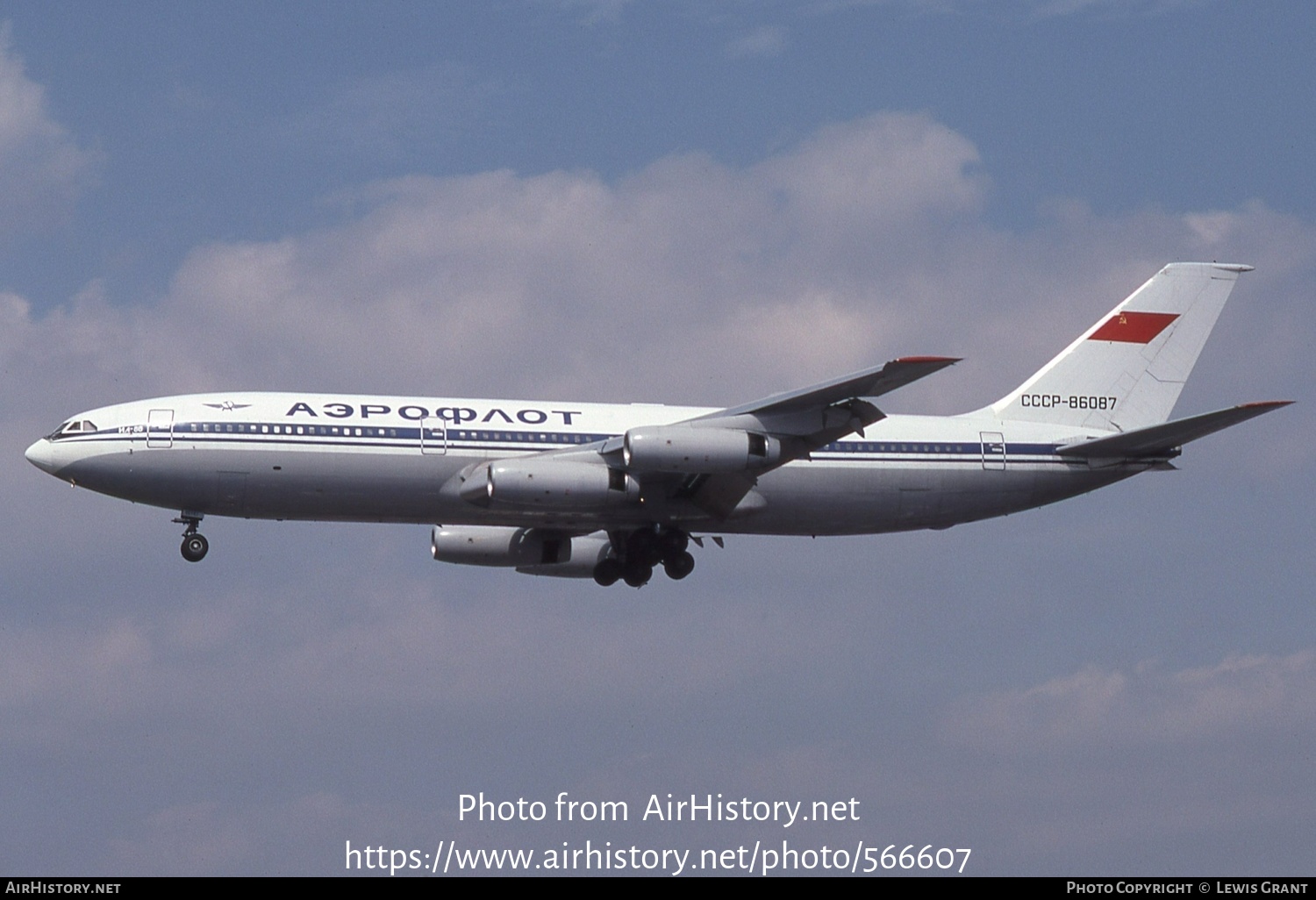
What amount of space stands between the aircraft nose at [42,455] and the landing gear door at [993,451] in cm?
2616

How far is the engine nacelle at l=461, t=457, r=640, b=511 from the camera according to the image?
4628 centimetres

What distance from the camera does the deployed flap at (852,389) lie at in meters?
43.6

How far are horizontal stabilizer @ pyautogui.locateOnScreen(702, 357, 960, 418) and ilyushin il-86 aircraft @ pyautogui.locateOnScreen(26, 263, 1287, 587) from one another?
76mm

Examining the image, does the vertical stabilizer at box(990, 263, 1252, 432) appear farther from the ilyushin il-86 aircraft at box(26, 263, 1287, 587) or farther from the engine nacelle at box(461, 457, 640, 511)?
the engine nacelle at box(461, 457, 640, 511)

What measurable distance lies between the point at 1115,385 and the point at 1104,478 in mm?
4252

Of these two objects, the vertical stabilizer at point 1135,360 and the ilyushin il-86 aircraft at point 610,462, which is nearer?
the ilyushin il-86 aircraft at point 610,462

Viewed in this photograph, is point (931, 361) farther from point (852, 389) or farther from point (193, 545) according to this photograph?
point (193, 545)

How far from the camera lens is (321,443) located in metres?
47.1

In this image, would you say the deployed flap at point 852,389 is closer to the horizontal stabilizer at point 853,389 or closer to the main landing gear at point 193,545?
the horizontal stabilizer at point 853,389

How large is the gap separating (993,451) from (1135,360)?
293 inches

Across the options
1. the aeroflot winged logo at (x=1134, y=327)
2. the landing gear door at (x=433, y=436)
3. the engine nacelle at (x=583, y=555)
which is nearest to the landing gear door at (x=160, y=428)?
the landing gear door at (x=433, y=436)

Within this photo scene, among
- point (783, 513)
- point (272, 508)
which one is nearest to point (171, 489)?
point (272, 508)
